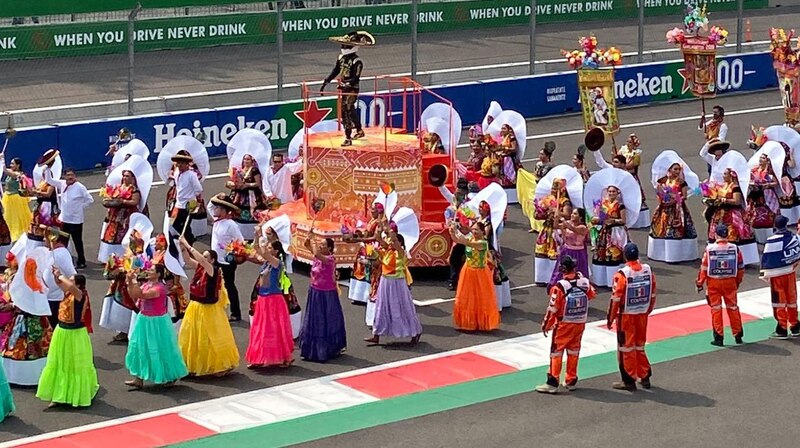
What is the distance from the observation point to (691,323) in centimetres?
1962

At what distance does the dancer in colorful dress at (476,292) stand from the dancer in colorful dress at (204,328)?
3.45 meters

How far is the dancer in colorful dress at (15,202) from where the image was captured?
21.8 m

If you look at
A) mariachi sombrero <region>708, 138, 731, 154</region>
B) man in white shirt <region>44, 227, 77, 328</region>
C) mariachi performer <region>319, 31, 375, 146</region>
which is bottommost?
man in white shirt <region>44, 227, 77, 328</region>

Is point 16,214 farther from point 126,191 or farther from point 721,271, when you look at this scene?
point 721,271

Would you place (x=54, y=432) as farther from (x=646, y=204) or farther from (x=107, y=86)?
(x=107, y=86)

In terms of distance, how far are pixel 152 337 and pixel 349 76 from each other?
6.94m

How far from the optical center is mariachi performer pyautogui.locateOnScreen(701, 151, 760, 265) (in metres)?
21.8

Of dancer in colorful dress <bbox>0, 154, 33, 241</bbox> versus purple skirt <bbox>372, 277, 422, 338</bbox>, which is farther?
dancer in colorful dress <bbox>0, 154, 33, 241</bbox>

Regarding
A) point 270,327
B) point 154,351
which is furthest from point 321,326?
point 154,351

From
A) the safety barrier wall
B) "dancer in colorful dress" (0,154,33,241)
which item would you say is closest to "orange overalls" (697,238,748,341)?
the safety barrier wall

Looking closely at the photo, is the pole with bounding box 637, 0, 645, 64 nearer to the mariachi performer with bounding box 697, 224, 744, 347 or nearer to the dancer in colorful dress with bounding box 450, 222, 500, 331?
the dancer in colorful dress with bounding box 450, 222, 500, 331

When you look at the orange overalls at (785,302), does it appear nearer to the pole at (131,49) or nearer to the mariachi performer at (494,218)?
the mariachi performer at (494,218)

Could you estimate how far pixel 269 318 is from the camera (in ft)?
56.9

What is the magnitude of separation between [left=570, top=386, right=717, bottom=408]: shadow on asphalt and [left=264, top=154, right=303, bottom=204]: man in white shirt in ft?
26.4
